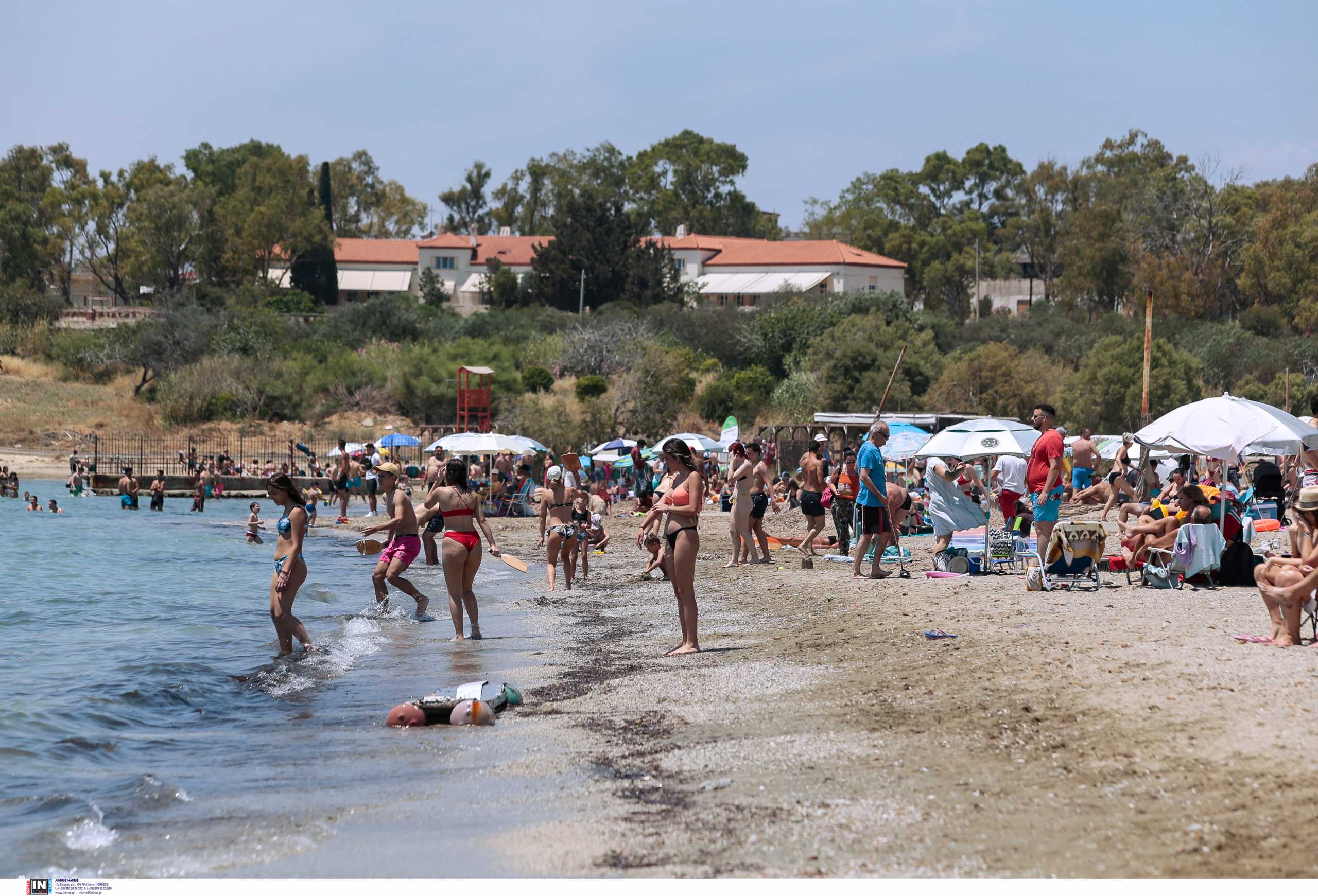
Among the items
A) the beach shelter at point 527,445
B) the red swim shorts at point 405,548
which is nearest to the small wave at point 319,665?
the red swim shorts at point 405,548

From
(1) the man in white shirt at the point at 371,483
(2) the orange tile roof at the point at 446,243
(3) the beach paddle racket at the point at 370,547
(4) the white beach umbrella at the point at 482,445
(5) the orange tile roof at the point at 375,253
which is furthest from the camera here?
(5) the orange tile roof at the point at 375,253

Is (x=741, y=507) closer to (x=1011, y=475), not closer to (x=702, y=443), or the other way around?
(x=1011, y=475)

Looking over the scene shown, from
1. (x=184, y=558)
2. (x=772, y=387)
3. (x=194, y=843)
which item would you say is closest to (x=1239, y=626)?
(x=194, y=843)

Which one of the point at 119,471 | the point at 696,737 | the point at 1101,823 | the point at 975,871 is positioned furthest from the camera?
the point at 119,471

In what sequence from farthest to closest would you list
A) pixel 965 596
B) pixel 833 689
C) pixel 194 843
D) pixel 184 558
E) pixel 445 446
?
pixel 445 446
pixel 184 558
pixel 965 596
pixel 833 689
pixel 194 843

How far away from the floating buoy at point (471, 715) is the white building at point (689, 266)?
2236 inches

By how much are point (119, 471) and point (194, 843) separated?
36282 millimetres

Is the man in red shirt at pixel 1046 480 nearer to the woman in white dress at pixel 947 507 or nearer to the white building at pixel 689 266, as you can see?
the woman in white dress at pixel 947 507

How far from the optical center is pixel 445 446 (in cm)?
2709

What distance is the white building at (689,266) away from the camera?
67125mm

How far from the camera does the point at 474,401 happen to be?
43.1 metres

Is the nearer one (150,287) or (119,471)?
(119,471)

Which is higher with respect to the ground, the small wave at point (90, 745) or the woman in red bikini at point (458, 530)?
the woman in red bikini at point (458, 530)

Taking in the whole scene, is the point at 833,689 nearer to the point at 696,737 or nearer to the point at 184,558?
the point at 696,737
